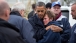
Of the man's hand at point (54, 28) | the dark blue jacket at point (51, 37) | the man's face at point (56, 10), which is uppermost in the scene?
the man's face at point (56, 10)

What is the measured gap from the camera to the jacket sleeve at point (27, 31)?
501 centimetres

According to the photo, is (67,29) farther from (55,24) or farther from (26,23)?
(26,23)

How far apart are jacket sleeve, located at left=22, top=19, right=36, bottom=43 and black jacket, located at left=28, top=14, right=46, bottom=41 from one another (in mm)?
147

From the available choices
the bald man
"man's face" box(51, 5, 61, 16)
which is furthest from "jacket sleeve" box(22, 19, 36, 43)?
the bald man

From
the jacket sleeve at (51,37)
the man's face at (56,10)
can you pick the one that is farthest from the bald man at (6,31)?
the man's face at (56,10)

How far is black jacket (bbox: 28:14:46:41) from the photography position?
202 inches

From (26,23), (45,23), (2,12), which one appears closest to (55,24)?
(45,23)

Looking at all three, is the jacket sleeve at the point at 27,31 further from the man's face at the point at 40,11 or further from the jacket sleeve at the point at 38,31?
the man's face at the point at 40,11

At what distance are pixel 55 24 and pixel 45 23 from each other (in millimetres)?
203

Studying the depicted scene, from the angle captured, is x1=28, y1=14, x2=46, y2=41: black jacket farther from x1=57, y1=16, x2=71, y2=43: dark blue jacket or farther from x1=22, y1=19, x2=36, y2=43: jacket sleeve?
x1=57, y1=16, x2=71, y2=43: dark blue jacket

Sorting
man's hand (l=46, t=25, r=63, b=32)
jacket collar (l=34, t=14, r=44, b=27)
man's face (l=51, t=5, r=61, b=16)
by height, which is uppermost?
man's face (l=51, t=5, r=61, b=16)

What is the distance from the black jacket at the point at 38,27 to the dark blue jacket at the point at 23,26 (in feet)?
0.47

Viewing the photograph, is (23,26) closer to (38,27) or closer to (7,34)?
(38,27)

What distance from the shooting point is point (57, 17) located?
5.73m
